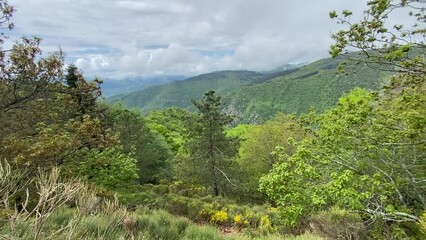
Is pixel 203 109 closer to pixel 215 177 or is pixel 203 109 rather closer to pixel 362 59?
pixel 215 177

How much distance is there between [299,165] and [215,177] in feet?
48.3

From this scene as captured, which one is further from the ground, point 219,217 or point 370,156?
point 370,156

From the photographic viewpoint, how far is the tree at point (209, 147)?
2273 centimetres

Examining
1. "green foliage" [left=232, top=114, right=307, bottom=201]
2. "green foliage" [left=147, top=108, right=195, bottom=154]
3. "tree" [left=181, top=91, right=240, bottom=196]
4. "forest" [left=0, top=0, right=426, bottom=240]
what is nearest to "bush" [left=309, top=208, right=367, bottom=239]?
"forest" [left=0, top=0, right=426, bottom=240]

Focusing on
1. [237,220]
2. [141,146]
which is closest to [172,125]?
[141,146]

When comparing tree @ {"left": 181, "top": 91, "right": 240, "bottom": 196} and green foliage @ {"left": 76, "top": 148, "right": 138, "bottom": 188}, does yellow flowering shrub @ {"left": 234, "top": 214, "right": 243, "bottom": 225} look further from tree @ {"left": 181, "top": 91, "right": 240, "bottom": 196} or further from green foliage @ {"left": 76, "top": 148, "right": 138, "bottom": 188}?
tree @ {"left": 181, "top": 91, "right": 240, "bottom": 196}

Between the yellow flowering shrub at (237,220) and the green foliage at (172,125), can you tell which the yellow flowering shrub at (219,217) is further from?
the green foliage at (172,125)

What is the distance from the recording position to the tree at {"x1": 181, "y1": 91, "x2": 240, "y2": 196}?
22.7m

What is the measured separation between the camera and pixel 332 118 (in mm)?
11211

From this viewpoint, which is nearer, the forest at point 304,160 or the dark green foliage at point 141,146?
the forest at point 304,160

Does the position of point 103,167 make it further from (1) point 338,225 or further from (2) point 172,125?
(2) point 172,125

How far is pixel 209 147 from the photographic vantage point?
76.9 feet

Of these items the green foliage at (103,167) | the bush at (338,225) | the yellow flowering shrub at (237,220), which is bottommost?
the yellow flowering shrub at (237,220)

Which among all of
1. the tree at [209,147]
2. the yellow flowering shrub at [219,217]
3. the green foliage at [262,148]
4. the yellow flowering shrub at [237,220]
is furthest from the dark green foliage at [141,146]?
the yellow flowering shrub at [237,220]
